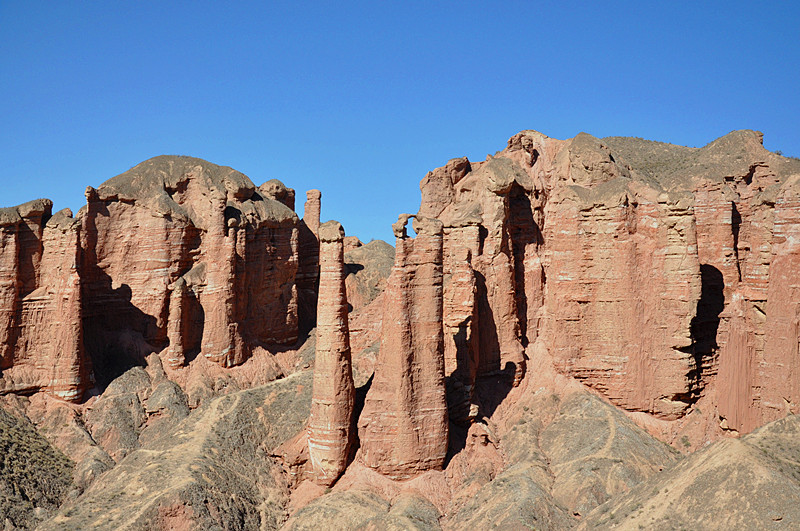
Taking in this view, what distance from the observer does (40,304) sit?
58.4 metres

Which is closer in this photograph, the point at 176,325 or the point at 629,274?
the point at 629,274

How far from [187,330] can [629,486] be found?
1284 inches

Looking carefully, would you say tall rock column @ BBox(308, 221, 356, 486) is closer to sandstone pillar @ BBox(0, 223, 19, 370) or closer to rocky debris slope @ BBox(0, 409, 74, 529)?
rocky debris slope @ BBox(0, 409, 74, 529)

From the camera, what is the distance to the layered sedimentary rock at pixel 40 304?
5694cm

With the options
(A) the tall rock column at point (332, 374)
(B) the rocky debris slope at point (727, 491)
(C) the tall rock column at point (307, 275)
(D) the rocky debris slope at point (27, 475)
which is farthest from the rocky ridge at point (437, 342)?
(C) the tall rock column at point (307, 275)

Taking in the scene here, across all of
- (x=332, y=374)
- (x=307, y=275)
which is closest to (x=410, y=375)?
(x=332, y=374)

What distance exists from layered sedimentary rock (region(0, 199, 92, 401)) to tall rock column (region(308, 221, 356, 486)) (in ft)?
62.1

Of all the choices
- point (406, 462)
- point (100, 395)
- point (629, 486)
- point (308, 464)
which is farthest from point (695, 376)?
point (100, 395)

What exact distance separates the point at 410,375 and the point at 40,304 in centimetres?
2692

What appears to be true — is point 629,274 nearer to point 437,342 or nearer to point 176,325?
point 437,342

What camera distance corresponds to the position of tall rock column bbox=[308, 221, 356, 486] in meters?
47.0

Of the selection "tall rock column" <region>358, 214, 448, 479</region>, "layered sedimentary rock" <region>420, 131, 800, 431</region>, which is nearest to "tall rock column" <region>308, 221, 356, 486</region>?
"tall rock column" <region>358, 214, 448, 479</region>

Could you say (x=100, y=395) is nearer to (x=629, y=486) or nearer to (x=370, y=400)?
(x=370, y=400)

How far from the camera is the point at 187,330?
6281 centimetres
